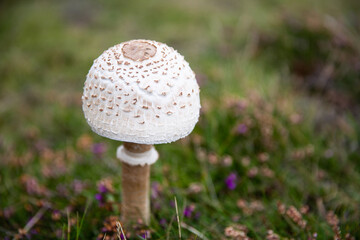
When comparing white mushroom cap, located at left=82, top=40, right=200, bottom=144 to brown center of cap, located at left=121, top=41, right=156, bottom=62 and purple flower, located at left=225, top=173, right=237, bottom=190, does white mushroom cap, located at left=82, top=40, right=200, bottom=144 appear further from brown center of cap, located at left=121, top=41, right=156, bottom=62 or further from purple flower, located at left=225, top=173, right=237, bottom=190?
purple flower, located at left=225, top=173, right=237, bottom=190

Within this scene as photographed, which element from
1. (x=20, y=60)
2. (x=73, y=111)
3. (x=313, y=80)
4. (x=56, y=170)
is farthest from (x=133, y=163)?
(x=20, y=60)

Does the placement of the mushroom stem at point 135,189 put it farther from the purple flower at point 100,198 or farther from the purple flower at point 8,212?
the purple flower at point 8,212

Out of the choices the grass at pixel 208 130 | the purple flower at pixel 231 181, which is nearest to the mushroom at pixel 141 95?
the grass at pixel 208 130

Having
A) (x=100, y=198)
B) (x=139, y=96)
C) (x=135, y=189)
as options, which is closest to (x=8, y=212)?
(x=100, y=198)

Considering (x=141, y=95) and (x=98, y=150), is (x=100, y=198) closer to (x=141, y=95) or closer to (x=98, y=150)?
(x=98, y=150)

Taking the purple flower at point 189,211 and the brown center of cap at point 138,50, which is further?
the purple flower at point 189,211

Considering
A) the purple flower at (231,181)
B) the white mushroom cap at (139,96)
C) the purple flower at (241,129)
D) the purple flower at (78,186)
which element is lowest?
the purple flower at (78,186)

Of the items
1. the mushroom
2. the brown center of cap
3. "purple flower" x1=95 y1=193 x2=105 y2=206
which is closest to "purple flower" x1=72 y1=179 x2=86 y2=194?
"purple flower" x1=95 y1=193 x2=105 y2=206
